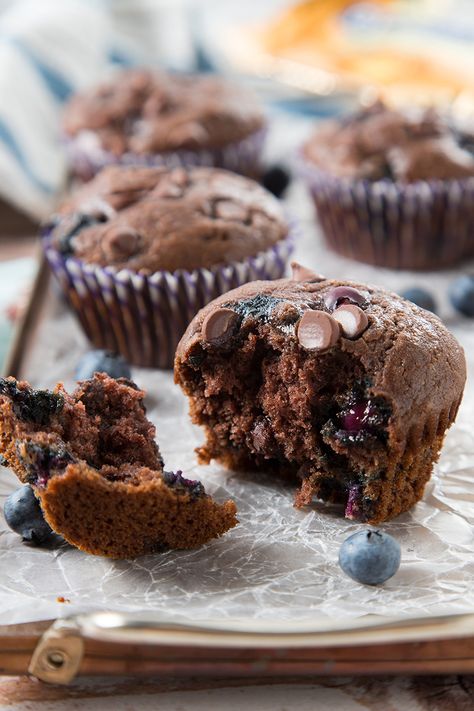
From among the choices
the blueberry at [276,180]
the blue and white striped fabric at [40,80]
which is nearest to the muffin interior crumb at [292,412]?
the blueberry at [276,180]

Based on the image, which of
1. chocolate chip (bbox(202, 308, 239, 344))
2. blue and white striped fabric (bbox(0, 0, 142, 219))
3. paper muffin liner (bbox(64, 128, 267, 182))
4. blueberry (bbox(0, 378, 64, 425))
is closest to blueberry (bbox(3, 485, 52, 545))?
blueberry (bbox(0, 378, 64, 425))

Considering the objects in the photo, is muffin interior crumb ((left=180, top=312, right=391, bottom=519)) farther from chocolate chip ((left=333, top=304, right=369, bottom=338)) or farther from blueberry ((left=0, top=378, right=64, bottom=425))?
blueberry ((left=0, top=378, right=64, bottom=425))

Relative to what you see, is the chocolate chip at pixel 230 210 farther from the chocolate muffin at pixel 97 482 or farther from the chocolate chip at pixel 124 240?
the chocolate muffin at pixel 97 482

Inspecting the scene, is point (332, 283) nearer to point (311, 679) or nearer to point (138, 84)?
point (311, 679)

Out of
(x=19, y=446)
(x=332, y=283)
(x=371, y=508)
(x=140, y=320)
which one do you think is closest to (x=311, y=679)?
(x=371, y=508)

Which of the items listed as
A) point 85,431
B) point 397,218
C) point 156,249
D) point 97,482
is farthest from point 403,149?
point 97,482

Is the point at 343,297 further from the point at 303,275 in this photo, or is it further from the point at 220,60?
the point at 220,60
